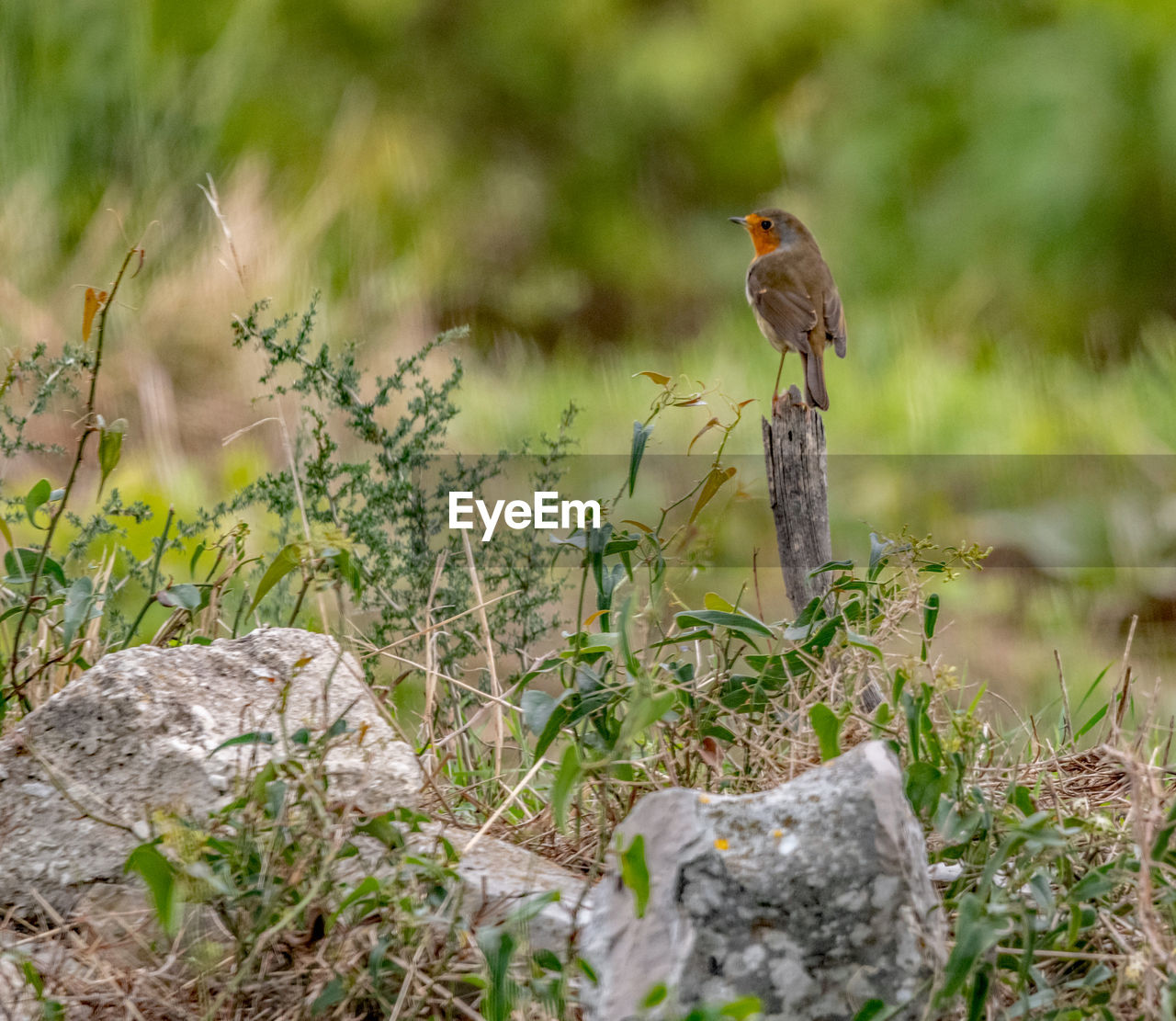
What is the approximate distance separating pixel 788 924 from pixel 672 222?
5.54 m

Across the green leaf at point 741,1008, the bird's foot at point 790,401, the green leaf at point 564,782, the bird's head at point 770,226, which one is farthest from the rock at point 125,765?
the bird's head at point 770,226

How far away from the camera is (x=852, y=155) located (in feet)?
18.6

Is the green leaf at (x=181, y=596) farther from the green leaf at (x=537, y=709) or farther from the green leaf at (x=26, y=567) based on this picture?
the green leaf at (x=537, y=709)

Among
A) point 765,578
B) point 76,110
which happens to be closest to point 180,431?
point 76,110

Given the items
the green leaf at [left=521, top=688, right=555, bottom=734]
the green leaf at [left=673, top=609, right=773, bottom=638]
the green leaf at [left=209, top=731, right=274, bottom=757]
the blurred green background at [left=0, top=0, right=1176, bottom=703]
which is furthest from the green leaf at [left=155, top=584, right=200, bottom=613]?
the blurred green background at [left=0, top=0, right=1176, bottom=703]

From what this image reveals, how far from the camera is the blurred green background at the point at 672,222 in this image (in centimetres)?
443

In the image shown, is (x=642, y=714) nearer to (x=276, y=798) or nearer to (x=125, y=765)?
(x=276, y=798)

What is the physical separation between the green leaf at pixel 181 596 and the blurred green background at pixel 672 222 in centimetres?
245

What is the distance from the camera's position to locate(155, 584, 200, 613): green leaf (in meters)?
1.49

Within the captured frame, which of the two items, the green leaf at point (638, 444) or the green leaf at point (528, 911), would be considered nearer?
the green leaf at point (528, 911)

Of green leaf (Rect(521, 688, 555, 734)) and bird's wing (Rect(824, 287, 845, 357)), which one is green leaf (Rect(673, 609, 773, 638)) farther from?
bird's wing (Rect(824, 287, 845, 357))

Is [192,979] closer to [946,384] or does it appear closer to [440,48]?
[946,384]

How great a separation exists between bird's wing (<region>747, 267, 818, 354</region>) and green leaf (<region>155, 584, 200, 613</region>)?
6.40 ft

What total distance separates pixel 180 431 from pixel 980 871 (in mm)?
4091
